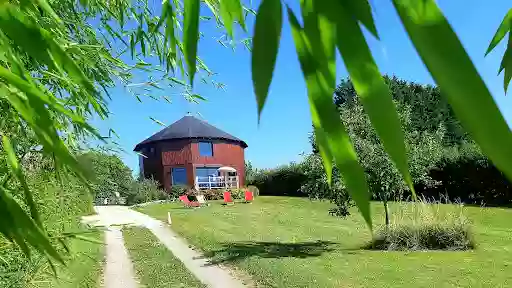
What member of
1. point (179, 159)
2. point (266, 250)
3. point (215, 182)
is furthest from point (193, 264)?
point (179, 159)

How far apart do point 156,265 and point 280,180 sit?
2642 cm

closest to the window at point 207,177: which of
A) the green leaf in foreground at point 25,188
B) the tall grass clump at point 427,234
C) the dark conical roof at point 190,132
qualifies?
the dark conical roof at point 190,132

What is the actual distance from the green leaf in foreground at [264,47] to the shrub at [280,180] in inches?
1324

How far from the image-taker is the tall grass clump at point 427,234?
451 inches

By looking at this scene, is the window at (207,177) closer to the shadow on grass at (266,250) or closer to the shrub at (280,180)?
the shrub at (280,180)

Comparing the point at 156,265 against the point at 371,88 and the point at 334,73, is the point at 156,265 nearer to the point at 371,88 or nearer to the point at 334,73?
the point at 334,73

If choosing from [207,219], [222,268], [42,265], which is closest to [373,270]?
[222,268]

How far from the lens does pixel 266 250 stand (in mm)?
11812

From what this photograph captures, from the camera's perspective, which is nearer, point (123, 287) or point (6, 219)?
point (6, 219)

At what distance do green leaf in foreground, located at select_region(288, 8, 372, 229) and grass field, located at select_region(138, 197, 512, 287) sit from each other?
764 centimetres

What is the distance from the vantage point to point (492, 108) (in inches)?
20.0

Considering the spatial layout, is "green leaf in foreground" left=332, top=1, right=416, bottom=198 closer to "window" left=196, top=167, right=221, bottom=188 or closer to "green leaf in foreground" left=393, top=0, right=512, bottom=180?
"green leaf in foreground" left=393, top=0, right=512, bottom=180

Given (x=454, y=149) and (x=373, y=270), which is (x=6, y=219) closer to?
(x=373, y=270)

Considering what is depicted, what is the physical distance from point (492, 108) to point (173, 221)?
66.5 ft
